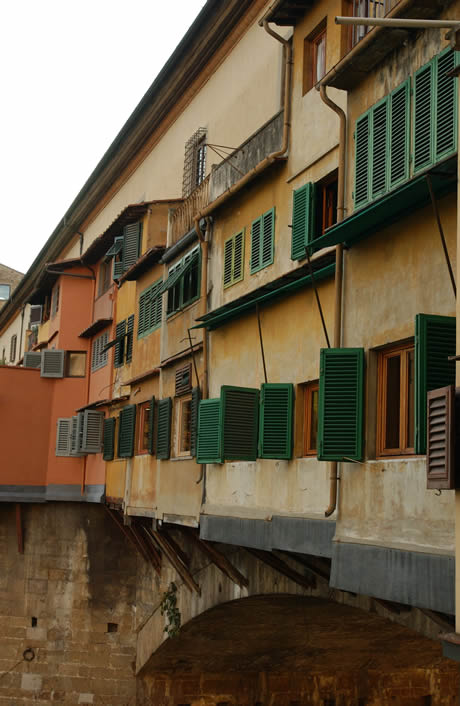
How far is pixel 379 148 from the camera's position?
10078 millimetres

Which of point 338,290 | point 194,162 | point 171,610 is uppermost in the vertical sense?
point 194,162

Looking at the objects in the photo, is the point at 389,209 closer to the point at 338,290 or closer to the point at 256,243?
the point at 338,290

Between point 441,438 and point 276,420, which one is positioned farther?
point 276,420

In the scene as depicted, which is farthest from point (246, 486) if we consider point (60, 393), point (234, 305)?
point (60, 393)

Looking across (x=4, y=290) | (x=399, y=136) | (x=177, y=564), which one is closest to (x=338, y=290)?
(x=399, y=136)

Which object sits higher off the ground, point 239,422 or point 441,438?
point 239,422

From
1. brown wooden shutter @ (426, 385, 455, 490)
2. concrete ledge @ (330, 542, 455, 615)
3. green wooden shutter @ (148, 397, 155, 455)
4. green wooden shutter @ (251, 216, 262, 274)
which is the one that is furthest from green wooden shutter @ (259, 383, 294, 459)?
green wooden shutter @ (148, 397, 155, 455)

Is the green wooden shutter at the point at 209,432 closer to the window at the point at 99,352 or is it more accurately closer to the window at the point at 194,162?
the window at the point at 194,162

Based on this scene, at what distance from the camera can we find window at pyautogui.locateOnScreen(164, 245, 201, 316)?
17078mm

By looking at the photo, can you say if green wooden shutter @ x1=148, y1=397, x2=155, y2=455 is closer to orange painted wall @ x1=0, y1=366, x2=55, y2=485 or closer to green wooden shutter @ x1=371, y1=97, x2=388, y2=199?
orange painted wall @ x1=0, y1=366, x2=55, y2=485

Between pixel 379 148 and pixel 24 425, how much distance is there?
17.8 m

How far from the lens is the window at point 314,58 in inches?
514

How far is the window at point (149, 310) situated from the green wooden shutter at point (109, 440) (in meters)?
2.65

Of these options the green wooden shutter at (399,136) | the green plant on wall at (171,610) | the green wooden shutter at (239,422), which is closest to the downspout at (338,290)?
the green wooden shutter at (399,136)
